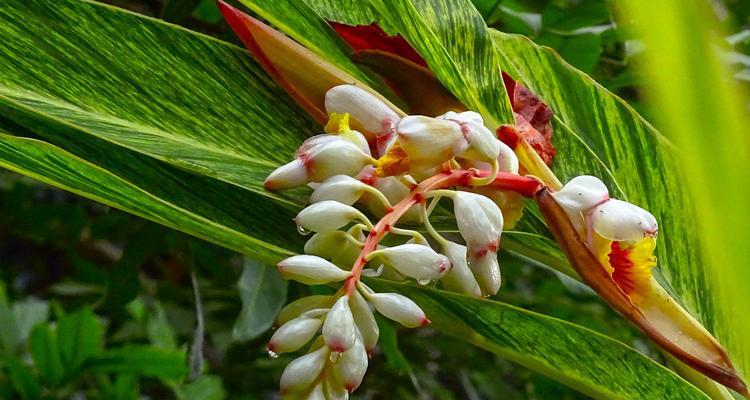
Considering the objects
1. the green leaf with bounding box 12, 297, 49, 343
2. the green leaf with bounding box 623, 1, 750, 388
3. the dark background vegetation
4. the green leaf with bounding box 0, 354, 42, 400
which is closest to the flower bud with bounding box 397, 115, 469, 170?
the green leaf with bounding box 623, 1, 750, 388

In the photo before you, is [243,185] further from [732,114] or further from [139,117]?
[732,114]

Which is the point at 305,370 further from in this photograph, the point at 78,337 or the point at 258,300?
Answer: the point at 78,337

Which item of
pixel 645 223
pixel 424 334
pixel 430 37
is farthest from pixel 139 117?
pixel 424 334

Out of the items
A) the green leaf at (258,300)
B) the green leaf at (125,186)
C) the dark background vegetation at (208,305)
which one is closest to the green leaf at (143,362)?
the dark background vegetation at (208,305)

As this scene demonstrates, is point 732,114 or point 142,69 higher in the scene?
point 732,114

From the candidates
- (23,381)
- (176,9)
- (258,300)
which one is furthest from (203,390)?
(176,9)

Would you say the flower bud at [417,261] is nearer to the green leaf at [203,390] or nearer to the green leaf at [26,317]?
the green leaf at [203,390]

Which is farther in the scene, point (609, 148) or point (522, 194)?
point (609, 148)
